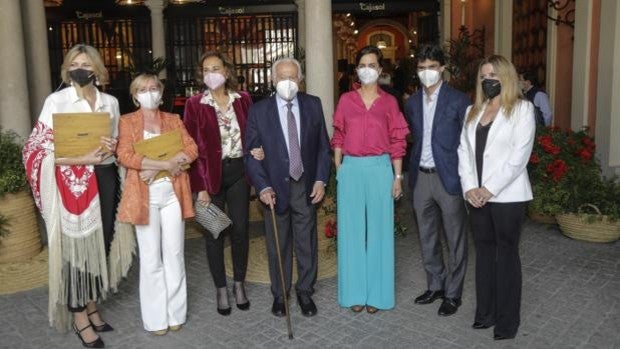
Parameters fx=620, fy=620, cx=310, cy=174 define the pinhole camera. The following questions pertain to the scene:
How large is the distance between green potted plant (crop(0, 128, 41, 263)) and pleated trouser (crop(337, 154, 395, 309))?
3.38 meters

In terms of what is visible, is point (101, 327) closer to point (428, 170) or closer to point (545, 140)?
point (428, 170)

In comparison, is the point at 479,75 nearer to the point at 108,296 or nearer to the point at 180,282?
the point at 180,282

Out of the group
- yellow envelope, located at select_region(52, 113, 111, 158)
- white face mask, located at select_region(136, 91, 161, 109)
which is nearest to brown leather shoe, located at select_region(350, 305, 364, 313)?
white face mask, located at select_region(136, 91, 161, 109)

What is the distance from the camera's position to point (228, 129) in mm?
4516

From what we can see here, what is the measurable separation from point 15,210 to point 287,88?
3.33 meters

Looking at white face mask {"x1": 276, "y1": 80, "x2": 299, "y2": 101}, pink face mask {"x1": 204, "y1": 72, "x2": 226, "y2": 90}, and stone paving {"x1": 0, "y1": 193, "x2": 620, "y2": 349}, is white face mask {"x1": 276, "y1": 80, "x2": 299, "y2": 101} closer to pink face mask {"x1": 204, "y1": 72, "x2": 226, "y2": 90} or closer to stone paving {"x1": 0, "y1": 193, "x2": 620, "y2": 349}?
pink face mask {"x1": 204, "y1": 72, "x2": 226, "y2": 90}

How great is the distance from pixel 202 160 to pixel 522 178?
2.16 meters

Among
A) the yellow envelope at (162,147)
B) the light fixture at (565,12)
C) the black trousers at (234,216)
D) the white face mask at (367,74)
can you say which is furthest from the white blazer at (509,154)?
the light fixture at (565,12)

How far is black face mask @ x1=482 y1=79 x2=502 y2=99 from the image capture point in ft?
13.0

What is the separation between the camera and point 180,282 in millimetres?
4328

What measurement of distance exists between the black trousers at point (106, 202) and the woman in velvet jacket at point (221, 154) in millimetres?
536

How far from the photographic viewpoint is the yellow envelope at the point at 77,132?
385 cm

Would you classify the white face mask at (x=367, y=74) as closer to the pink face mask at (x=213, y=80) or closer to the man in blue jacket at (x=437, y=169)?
the man in blue jacket at (x=437, y=169)

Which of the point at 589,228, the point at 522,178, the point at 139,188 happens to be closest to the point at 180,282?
the point at 139,188
